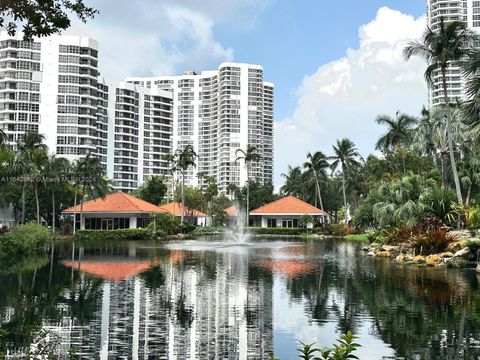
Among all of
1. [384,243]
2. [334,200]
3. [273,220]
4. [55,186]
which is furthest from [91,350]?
[334,200]

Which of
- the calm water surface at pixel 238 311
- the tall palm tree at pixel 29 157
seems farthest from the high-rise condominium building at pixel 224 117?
the calm water surface at pixel 238 311

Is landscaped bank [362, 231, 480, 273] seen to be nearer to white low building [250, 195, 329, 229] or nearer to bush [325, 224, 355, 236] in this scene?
bush [325, 224, 355, 236]

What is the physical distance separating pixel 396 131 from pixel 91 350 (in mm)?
51767

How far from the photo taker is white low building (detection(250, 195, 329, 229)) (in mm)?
75438

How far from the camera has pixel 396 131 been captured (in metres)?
57.0

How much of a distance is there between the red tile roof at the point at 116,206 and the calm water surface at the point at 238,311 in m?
41.7

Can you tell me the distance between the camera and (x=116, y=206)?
67000mm

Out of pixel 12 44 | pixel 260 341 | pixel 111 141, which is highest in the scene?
pixel 12 44

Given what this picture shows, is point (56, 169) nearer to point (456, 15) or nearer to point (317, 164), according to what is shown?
point (317, 164)

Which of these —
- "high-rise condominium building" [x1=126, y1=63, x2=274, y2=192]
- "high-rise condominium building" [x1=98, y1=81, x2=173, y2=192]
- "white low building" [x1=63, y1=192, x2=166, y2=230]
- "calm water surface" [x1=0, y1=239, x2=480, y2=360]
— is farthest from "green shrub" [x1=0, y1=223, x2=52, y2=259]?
"high-rise condominium building" [x1=126, y1=63, x2=274, y2=192]

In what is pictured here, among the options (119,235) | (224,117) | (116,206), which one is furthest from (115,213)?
(224,117)

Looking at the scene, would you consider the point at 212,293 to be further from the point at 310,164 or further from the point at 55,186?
the point at 310,164

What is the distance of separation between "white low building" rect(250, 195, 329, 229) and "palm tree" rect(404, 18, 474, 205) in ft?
134

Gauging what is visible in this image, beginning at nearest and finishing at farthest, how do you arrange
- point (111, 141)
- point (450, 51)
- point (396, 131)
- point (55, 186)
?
point (450, 51)
point (396, 131)
point (55, 186)
point (111, 141)
